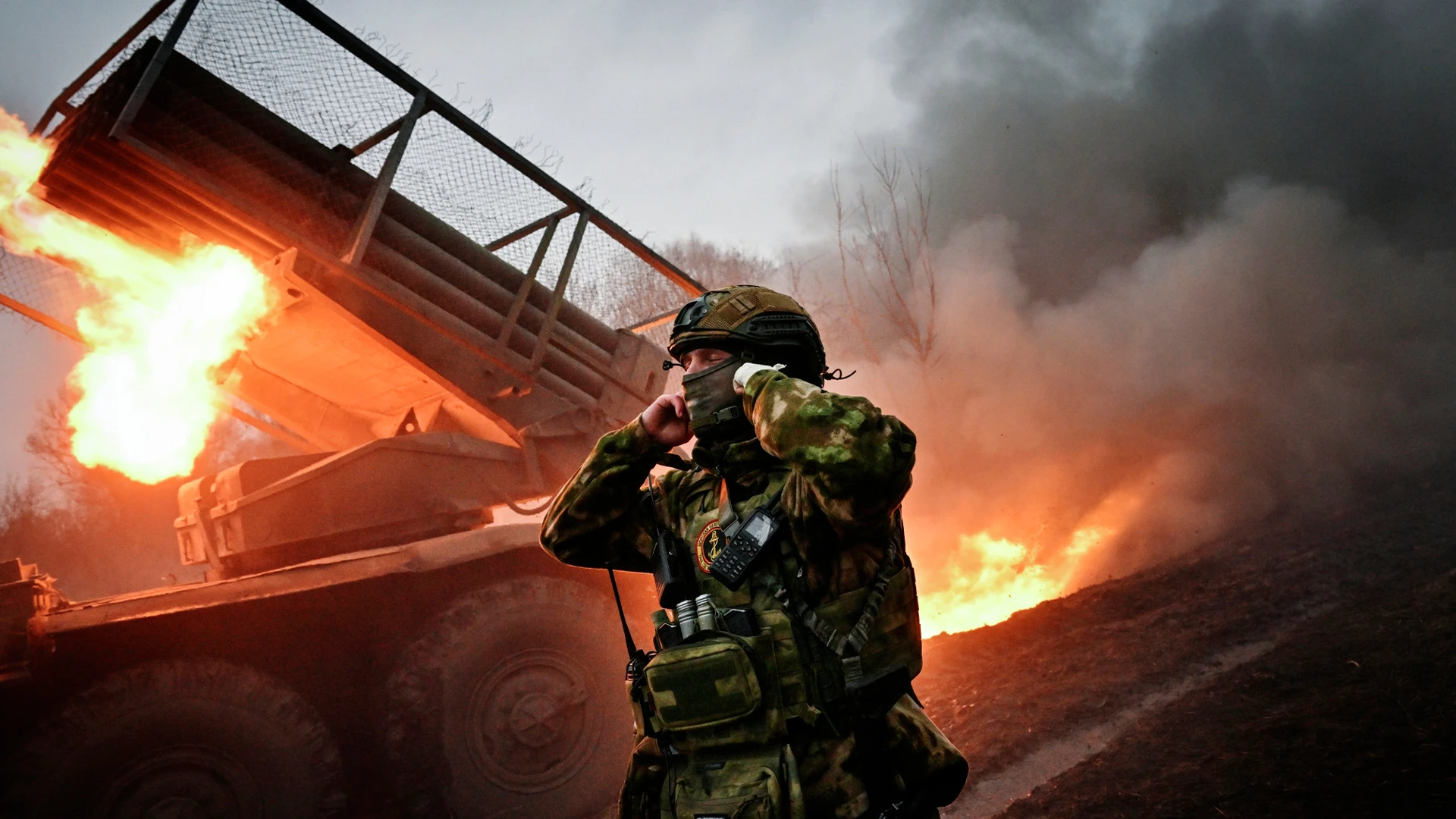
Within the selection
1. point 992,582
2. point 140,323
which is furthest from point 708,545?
point 992,582

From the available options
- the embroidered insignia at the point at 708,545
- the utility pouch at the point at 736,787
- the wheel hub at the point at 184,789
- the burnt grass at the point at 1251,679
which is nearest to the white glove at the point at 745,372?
the embroidered insignia at the point at 708,545

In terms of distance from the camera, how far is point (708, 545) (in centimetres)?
229

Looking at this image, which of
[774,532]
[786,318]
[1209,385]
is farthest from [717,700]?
[1209,385]

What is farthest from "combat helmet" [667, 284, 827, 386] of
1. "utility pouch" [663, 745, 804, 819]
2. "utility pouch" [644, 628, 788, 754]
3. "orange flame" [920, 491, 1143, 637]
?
"orange flame" [920, 491, 1143, 637]

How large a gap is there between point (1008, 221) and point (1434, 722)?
17.6 meters

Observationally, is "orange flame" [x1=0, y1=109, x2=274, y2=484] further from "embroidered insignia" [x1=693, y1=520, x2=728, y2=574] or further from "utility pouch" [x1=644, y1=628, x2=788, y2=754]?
"utility pouch" [x1=644, y1=628, x2=788, y2=754]

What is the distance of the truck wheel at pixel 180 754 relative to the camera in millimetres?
3939

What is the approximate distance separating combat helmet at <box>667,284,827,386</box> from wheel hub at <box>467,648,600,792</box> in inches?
135

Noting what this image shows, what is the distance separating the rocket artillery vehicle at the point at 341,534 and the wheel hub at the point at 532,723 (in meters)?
0.01

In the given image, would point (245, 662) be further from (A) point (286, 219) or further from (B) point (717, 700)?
(B) point (717, 700)

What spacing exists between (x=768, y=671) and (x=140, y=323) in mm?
5631

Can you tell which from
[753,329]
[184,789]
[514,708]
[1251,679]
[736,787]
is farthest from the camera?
[1251,679]

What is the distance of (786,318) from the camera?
2.38m

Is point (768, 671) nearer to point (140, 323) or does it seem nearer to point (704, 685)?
point (704, 685)
